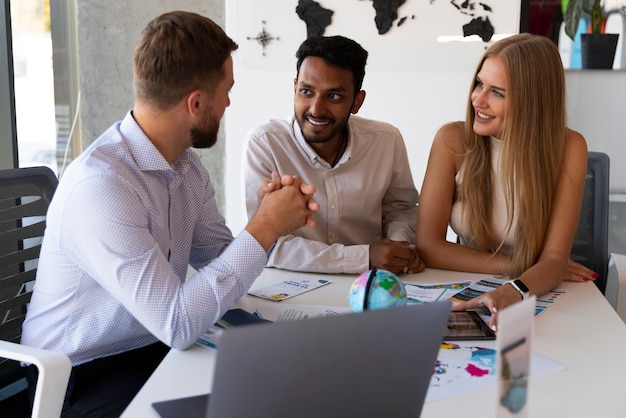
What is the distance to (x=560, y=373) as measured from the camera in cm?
129

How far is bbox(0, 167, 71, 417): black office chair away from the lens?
1.71 m

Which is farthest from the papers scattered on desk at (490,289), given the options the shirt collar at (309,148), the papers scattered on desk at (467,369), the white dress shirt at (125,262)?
the shirt collar at (309,148)

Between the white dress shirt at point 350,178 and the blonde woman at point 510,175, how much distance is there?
9.5 inches

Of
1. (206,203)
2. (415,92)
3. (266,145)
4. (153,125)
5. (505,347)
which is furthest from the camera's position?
(415,92)

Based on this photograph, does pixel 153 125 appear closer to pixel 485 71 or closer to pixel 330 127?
pixel 330 127

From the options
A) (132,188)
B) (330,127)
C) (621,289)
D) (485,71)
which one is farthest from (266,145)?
(621,289)

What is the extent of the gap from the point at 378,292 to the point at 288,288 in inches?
18.1

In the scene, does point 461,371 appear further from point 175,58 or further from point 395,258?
point 175,58

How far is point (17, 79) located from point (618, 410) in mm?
3567

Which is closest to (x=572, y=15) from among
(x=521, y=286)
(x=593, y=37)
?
(x=593, y=37)

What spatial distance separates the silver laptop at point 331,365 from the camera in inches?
28.8

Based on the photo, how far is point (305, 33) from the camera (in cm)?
381

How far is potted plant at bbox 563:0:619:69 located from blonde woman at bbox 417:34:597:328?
1.73 meters

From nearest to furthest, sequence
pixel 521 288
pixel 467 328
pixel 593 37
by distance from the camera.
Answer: pixel 467 328
pixel 521 288
pixel 593 37
